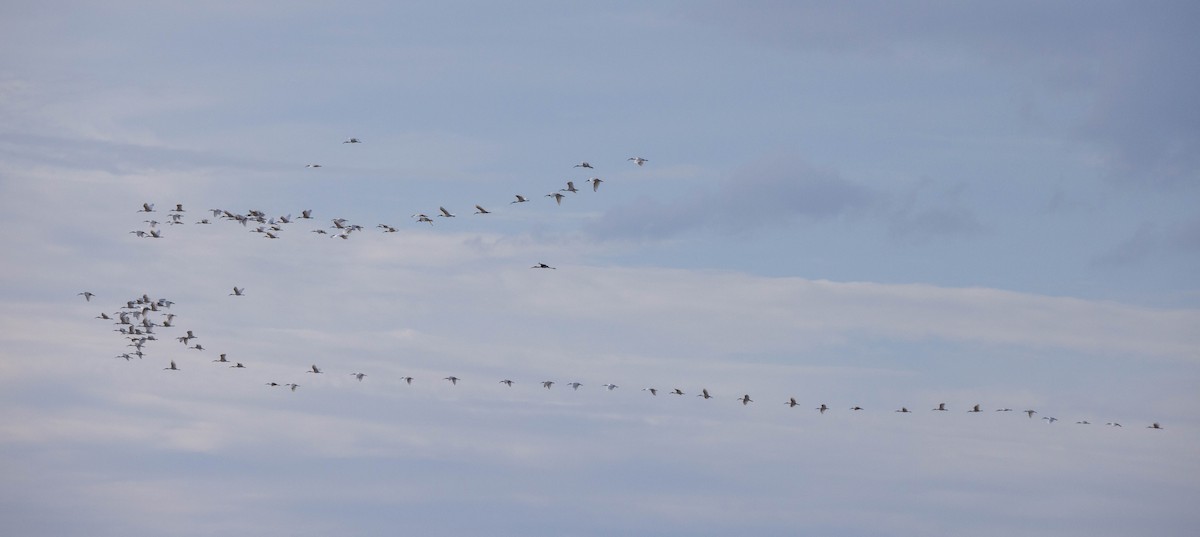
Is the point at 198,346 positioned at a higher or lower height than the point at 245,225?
lower

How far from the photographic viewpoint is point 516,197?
169m

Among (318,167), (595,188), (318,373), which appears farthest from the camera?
(318,373)

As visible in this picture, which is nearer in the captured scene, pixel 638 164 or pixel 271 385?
pixel 638 164

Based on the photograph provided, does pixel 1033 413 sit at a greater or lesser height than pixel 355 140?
lesser

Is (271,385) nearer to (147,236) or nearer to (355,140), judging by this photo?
(147,236)

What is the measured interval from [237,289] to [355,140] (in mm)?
21547

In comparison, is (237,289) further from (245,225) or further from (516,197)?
(516,197)

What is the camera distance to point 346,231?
187 meters

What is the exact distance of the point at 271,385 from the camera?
197m

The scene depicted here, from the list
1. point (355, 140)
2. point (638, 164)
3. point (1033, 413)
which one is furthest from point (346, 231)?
point (1033, 413)

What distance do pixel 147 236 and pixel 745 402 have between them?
72017mm

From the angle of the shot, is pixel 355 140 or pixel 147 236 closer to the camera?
pixel 355 140

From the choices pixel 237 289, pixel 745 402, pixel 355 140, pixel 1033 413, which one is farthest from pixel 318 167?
pixel 1033 413

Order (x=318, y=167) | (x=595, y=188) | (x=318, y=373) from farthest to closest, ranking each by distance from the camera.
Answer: (x=318, y=373) < (x=318, y=167) < (x=595, y=188)
